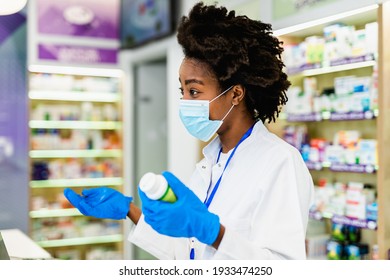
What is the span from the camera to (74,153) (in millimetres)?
4309

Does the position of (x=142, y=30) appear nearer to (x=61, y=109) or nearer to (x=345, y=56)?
(x=61, y=109)

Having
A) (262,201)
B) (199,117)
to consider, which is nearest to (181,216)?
(262,201)

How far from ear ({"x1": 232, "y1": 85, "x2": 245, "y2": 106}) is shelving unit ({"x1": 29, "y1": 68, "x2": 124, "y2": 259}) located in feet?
10.4

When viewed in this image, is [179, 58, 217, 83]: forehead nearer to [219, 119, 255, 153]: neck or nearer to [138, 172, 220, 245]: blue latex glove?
[219, 119, 255, 153]: neck

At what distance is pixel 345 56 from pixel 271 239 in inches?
74.0

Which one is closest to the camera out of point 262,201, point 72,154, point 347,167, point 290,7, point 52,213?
point 262,201

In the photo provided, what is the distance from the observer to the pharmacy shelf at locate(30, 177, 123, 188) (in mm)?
4164

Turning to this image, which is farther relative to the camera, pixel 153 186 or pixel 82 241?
pixel 82 241

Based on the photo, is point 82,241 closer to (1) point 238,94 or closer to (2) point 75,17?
(2) point 75,17

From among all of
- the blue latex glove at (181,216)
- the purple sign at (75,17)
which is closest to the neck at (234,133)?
the blue latex glove at (181,216)

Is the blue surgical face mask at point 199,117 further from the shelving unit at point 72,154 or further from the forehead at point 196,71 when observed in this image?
the shelving unit at point 72,154

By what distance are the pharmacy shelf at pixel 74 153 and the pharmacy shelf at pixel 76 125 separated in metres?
0.22

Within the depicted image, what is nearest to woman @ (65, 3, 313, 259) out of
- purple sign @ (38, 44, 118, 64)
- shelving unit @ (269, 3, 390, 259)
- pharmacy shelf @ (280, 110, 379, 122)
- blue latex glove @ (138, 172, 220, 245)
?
blue latex glove @ (138, 172, 220, 245)

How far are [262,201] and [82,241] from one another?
11.4ft
